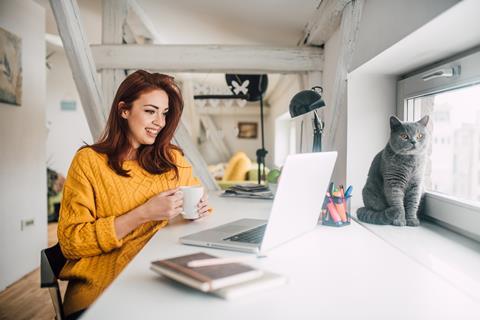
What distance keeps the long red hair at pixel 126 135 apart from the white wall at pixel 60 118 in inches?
181

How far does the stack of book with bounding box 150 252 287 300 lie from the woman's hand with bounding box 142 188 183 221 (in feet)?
1.58

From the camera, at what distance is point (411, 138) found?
4.30 ft

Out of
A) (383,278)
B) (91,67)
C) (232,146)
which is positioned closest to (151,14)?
(91,67)

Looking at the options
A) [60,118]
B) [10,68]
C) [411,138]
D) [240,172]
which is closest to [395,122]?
[411,138]

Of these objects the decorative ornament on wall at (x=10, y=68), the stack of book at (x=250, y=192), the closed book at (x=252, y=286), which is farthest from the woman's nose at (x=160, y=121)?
the decorative ornament on wall at (x=10, y=68)

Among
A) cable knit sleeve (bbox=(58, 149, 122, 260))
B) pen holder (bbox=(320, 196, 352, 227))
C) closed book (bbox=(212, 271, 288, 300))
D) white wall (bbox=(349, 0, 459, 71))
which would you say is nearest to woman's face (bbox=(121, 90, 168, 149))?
cable knit sleeve (bbox=(58, 149, 122, 260))

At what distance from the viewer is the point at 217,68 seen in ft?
8.29

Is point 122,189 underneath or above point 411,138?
underneath

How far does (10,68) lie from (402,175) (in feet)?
9.25

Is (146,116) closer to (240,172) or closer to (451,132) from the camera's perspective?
(451,132)

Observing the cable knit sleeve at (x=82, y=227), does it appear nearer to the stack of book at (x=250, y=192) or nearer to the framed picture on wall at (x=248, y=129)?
the stack of book at (x=250, y=192)

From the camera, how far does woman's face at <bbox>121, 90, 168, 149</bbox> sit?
4.93 feet

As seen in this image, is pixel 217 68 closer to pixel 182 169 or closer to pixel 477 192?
pixel 182 169

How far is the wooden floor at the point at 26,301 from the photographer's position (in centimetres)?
242
